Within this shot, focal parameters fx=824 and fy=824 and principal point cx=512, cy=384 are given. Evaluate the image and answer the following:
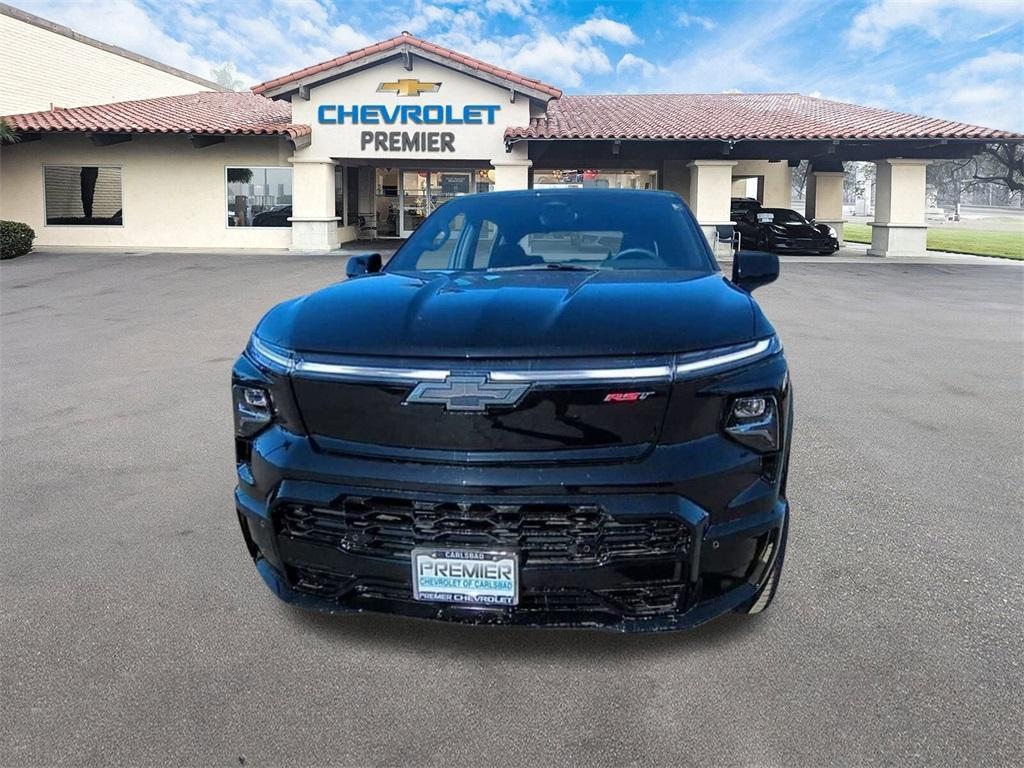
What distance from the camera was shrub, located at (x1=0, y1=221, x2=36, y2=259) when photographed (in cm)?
1969

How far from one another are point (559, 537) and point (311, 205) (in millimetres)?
21423

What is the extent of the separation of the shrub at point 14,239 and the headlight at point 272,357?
799 inches

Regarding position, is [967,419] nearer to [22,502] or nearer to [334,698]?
[334,698]

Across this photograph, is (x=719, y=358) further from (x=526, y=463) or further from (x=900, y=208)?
(x=900, y=208)

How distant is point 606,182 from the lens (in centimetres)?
3344

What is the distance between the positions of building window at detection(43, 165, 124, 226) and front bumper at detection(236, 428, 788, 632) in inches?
928

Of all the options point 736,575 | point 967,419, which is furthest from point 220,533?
point 967,419

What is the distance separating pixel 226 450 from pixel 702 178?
64.0ft

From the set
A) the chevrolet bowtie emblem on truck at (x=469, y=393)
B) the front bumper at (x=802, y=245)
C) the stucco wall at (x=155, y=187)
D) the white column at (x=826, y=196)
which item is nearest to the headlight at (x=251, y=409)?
the chevrolet bowtie emblem on truck at (x=469, y=393)

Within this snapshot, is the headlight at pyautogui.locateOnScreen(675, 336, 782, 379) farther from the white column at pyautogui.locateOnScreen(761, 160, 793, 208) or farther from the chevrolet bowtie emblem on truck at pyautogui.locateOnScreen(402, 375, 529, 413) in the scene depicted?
the white column at pyautogui.locateOnScreen(761, 160, 793, 208)

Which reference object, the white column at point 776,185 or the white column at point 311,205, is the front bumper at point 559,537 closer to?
the white column at point 311,205

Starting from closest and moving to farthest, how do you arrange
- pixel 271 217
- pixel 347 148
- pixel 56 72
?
pixel 347 148, pixel 271 217, pixel 56 72

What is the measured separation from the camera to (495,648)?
2.94m

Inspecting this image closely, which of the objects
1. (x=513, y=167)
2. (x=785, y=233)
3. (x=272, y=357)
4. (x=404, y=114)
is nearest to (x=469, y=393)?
(x=272, y=357)
